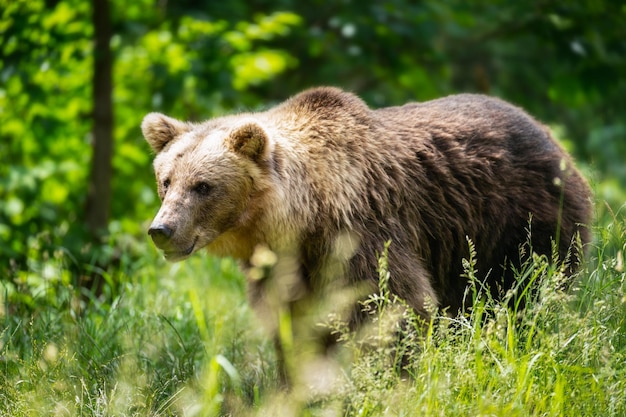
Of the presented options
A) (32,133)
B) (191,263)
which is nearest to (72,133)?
(32,133)

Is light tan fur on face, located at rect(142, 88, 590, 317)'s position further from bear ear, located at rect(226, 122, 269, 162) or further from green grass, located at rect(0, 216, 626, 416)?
green grass, located at rect(0, 216, 626, 416)

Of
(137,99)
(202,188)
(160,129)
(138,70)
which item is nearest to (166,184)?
(202,188)

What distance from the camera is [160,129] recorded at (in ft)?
15.5

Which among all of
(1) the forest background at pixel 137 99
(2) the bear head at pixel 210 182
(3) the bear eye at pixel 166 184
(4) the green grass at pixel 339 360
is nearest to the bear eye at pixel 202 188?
(2) the bear head at pixel 210 182

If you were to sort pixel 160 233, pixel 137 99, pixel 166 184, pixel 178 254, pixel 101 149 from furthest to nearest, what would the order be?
pixel 137 99, pixel 101 149, pixel 166 184, pixel 178 254, pixel 160 233

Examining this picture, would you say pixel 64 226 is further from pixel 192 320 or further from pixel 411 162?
pixel 411 162

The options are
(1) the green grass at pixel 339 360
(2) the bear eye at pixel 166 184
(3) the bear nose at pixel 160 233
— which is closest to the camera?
(1) the green grass at pixel 339 360

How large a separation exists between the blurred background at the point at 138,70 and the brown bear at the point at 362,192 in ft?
6.72

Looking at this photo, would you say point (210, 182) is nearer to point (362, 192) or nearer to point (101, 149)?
point (362, 192)

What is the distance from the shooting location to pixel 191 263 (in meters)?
6.64

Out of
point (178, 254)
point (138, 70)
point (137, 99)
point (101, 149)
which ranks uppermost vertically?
point (178, 254)

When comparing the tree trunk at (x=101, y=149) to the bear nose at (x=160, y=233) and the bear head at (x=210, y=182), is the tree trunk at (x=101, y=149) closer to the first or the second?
the bear head at (x=210, y=182)

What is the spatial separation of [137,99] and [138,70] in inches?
18.0

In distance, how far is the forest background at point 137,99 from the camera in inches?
197
